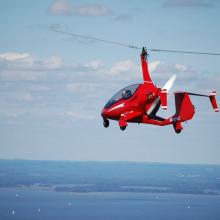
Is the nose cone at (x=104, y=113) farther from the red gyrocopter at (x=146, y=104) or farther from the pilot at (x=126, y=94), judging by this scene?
the pilot at (x=126, y=94)

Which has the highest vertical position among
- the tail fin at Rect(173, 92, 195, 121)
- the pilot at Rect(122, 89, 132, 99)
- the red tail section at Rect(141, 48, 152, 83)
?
the red tail section at Rect(141, 48, 152, 83)

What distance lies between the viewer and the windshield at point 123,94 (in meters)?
62.2

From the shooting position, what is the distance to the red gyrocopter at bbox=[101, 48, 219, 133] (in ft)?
194

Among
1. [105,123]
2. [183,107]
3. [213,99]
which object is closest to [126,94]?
[105,123]

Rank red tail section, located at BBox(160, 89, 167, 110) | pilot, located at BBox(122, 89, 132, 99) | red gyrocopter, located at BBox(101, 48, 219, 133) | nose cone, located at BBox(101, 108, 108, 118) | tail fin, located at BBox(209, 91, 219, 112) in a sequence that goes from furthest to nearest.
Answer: nose cone, located at BBox(101, 108, 108, 118)
pilot, located at BBox(122, 89, 132, 99)
red gyrocopter, located at BBox(101, 48, 219, 133)
tail fin, located at BBox(209, 91, 219, 112)
red tail section, located at BBox(160, 89, 167, 110)

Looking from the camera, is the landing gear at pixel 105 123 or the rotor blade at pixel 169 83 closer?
the rotor blade at pixel 169 83

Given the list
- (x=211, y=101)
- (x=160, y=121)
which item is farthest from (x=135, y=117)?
(x=211, y=101)

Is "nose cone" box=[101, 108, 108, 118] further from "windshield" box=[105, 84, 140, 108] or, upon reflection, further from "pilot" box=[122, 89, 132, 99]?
"pilot" box=[122, 89, 132, 99]

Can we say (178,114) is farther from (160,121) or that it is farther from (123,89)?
(123,89)

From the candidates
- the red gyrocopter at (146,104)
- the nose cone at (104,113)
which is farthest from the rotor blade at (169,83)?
the nose cone at (104,113)

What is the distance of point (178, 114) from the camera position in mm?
59562

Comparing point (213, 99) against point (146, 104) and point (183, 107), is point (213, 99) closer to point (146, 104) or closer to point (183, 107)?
point (183, 107)

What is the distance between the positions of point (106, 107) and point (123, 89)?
2452 millimetres

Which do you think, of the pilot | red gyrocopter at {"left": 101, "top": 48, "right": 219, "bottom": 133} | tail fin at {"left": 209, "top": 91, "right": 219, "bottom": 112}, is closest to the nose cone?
red gyrocopter at {"left": 101, "top": 48, "right": 219, "bottom": 133}
